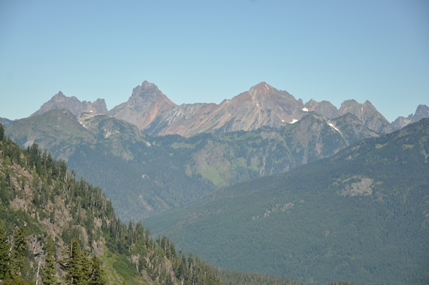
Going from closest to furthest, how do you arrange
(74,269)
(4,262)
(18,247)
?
(74,269) < (4,262) < (18,247)

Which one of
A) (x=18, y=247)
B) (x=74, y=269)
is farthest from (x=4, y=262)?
(x=74, y=269)

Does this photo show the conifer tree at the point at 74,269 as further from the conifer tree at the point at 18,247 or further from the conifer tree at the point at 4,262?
the conifer tree at the point at 18,247

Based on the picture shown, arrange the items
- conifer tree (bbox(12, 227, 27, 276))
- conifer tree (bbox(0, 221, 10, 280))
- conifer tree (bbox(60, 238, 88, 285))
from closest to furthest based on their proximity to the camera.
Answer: conifer tree (bbox(60, 238, 88, 285))
conifer tree (bbox(0, 221, 10, 280))
conifer tree (bbox(12, 227, 27, 276))

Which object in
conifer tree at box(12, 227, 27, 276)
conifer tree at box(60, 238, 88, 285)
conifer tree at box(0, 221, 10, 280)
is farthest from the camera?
conifer tree at box(12, 227, 27, 276)

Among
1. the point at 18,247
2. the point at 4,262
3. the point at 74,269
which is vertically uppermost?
the point at 18,247

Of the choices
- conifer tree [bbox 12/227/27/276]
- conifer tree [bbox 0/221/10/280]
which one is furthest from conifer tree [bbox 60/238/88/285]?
conifer tree [bbox 12/227/27/276]

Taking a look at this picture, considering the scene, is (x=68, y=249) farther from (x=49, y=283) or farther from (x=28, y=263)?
(x=28, y=263)

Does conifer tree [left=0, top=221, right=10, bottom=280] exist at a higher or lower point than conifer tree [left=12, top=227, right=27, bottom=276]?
lower

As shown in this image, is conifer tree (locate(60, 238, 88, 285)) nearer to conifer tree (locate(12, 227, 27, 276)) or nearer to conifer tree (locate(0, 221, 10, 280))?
conifer tree (locate(0, 221, 10, 280))

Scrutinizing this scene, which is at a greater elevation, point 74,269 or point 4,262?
point 4,262

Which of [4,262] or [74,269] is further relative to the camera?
[4,262]

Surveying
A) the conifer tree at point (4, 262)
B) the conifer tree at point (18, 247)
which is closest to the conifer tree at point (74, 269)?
the conifer tree at point (4, 262)

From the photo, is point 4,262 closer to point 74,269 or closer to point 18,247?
point 18,247

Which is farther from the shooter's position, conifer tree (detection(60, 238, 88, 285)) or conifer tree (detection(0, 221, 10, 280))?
conifer tree (detection(0, 221, 10, 280))
